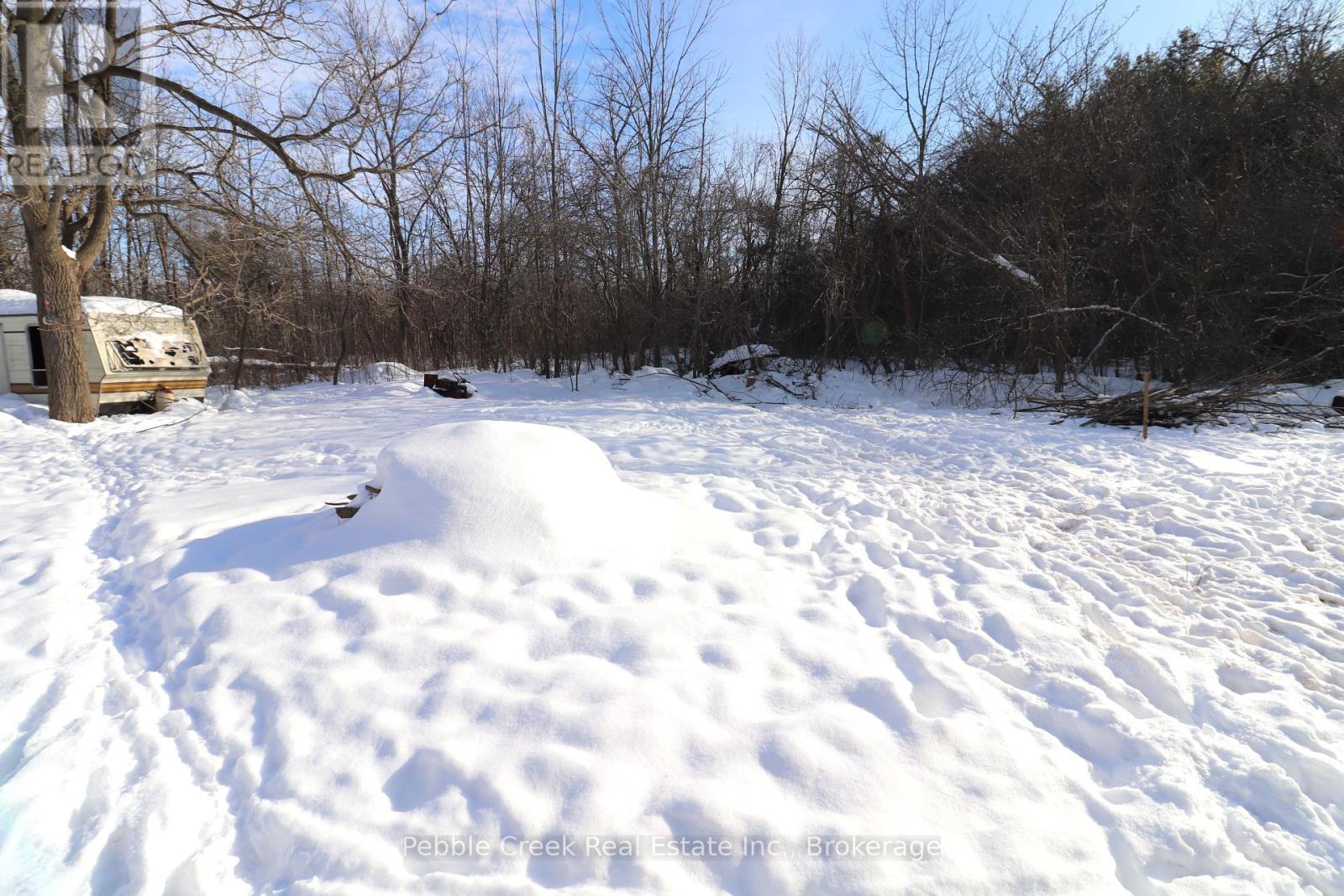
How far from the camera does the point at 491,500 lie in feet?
12.6

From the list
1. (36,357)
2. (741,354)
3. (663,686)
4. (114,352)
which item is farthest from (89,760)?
(36,357)

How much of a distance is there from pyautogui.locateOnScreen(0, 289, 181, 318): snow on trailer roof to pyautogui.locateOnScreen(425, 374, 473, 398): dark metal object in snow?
200 inches

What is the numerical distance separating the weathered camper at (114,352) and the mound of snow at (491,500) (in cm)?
1119

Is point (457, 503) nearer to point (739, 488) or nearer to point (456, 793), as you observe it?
point (456, 793)

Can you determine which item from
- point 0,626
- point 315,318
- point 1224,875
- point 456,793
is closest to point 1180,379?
point 1224,875

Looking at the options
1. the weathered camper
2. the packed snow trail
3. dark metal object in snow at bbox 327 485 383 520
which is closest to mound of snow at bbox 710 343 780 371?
dark metal object in snow at bbox 327 485 383 520

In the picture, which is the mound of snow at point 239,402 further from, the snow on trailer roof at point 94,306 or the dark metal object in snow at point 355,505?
the dark metal object in snow at point 355,505

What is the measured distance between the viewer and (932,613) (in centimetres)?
347

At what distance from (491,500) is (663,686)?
1.74m

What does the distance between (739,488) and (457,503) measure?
9.33 feet

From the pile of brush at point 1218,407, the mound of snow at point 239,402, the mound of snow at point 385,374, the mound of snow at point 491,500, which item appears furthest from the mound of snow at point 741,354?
the mound of snow at point 491,500

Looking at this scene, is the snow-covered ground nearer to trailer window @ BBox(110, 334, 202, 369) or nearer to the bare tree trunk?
the bare tree trunk

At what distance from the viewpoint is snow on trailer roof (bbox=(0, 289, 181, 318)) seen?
36.9ft

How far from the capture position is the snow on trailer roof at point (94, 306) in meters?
11.2
